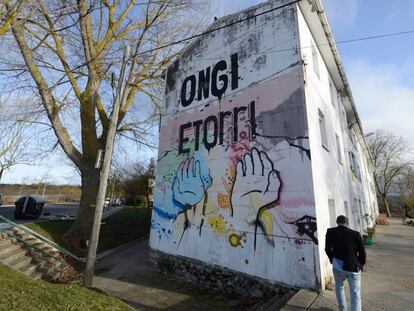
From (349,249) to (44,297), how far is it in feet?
18.7

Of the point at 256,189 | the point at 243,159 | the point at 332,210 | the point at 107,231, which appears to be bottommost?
the point at 107,231

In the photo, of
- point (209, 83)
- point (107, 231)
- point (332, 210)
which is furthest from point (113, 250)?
point (332, 210)

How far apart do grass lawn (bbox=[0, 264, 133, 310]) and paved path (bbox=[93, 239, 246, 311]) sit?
192 centimetres

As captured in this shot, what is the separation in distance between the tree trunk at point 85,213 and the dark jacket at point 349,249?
33.4ft

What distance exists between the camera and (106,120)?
13.0 metres

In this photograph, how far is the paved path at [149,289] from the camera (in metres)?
7.32

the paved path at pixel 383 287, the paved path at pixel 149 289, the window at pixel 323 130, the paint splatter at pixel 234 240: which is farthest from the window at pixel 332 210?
the paved path at pixel 149 289

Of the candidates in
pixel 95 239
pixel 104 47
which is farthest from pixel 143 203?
pixel 95 239

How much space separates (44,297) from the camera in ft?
16.3

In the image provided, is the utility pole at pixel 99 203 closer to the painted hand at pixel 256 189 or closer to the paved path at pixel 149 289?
the paved path at pixel 149 289

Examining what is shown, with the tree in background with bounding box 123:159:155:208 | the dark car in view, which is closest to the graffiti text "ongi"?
the dark car

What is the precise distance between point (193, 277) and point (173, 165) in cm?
432

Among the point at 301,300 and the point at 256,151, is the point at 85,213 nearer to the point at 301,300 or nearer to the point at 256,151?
the point at 256,151

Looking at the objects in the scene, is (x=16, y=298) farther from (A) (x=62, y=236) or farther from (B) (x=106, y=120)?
(B) (x=106, y=120)
